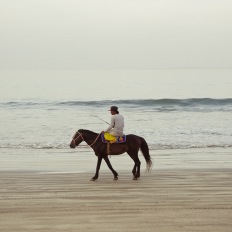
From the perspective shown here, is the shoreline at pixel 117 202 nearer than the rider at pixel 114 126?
Yes

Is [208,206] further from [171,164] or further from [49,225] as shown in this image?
[171,164]

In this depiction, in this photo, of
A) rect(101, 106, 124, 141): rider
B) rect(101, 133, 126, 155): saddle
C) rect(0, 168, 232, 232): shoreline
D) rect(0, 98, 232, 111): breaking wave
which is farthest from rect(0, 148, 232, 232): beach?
rect(0, 98, 232, 111): breaking wave

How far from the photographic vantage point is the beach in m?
7.61

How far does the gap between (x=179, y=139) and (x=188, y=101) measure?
28177 mm

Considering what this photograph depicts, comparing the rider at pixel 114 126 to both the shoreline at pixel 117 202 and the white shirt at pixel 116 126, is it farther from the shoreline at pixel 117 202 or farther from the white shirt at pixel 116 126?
the shoreline at pixel 117 202

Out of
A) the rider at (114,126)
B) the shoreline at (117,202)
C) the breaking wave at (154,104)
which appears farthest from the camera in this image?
the breaking wave at (154,104)

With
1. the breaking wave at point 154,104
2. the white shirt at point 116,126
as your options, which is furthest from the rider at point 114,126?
the breaking wave at point 154,104

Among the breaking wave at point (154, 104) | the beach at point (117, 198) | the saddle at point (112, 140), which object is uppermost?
the saddle at point (112, 140)

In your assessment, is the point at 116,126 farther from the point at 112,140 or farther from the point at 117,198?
the point at 117,198

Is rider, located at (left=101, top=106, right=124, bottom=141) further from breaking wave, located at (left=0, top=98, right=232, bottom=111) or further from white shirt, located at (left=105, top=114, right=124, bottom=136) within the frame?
breaking wave, located at (left=0, top=98, right=232, bottom=111)

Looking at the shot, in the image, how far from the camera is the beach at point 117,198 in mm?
7613

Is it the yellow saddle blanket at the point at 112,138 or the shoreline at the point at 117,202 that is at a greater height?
the yellow saddle blanket at the point at 112,138

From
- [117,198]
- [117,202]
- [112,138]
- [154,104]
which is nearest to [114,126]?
[112,138]

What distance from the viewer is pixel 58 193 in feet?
32.0
